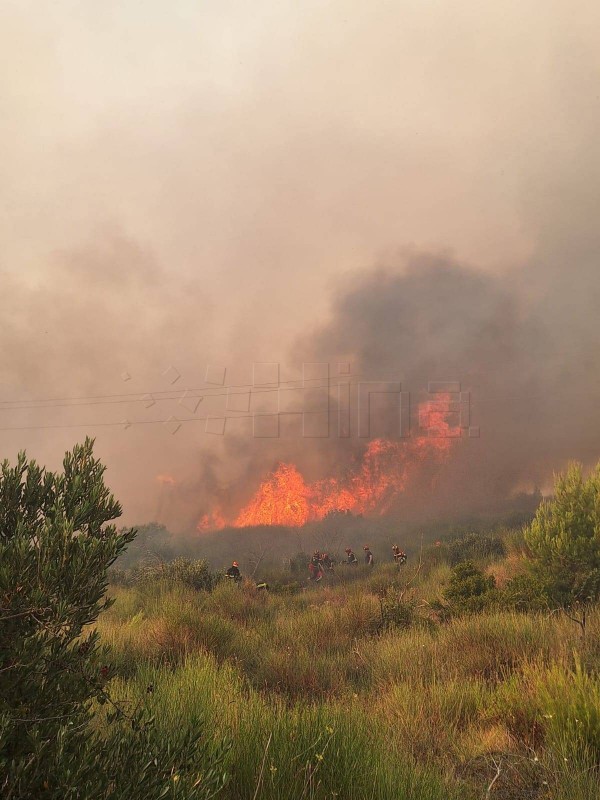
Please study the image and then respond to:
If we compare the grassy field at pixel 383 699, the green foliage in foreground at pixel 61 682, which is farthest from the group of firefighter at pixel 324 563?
the green foliage in foreground at pixel 61 682

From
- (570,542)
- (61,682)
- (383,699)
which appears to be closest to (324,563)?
(570,542)

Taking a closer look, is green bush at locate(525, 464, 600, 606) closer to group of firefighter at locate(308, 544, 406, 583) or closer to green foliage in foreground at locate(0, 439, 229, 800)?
green foliage in foreground at locate(0, 439, 229, 800)

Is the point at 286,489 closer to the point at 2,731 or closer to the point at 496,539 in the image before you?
the point at 496,539

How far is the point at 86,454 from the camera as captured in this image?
328 cm

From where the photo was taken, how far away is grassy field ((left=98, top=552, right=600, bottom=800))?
12.6ft

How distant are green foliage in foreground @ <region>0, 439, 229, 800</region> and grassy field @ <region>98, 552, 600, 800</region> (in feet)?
1.17

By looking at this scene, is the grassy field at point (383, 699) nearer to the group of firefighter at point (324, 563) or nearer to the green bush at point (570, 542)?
the green bush at point (570, 542)

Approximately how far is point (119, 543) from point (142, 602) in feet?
44.5

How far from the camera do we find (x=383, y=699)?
6777 millimetres

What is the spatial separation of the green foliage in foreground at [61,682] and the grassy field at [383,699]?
36 centimetres

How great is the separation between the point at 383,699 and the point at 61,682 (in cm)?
536

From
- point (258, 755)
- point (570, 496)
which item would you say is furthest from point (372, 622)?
point (258, 755)

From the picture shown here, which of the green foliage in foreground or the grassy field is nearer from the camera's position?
the green foliage in foreground

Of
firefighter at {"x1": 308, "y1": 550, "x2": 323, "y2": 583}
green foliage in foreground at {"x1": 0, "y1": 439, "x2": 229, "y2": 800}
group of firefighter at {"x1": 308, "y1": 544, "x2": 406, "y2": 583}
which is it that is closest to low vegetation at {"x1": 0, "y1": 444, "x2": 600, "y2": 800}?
green foliage in foreground at {"x1": 0, "y1": 439, "x2": 229, "y2": 800}
